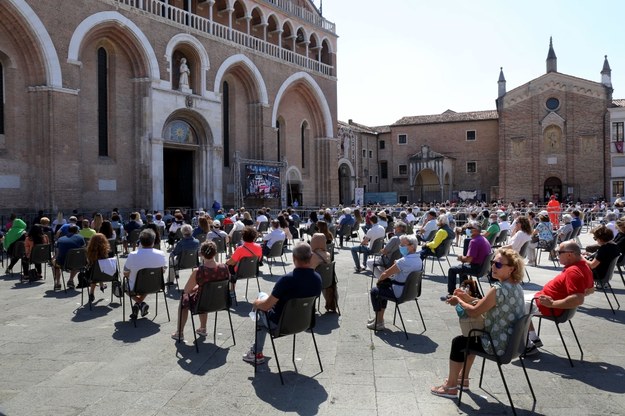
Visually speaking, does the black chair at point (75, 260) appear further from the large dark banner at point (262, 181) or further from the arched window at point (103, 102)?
the large dark banner at point (262, 181)

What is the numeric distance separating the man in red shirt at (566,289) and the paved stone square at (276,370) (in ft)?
1.64

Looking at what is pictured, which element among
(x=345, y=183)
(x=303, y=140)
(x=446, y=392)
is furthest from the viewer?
(x=345, y=183)

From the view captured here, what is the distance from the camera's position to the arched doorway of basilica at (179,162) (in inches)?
1030

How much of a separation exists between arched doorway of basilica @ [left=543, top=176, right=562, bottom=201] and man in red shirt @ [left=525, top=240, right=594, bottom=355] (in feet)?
140

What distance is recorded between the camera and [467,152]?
2029 inches

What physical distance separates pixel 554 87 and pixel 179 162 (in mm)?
32675

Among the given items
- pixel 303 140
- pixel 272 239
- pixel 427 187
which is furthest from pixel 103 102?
pixel 427 187

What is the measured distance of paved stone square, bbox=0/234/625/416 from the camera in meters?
4.73

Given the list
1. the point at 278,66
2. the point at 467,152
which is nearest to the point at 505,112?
the point at 467,152

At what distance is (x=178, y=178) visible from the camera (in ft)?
93.6

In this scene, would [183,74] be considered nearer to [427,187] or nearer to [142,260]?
[142,260]

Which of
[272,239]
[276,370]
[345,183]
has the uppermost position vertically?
[345,183]

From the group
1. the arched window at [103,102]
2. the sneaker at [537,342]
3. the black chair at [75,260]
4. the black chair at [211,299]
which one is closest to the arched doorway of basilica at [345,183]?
the arched window at [103,102]

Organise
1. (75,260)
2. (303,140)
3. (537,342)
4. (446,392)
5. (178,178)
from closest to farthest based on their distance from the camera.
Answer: (446,392), (537,342), (75,260), (178,178), (303,140)
